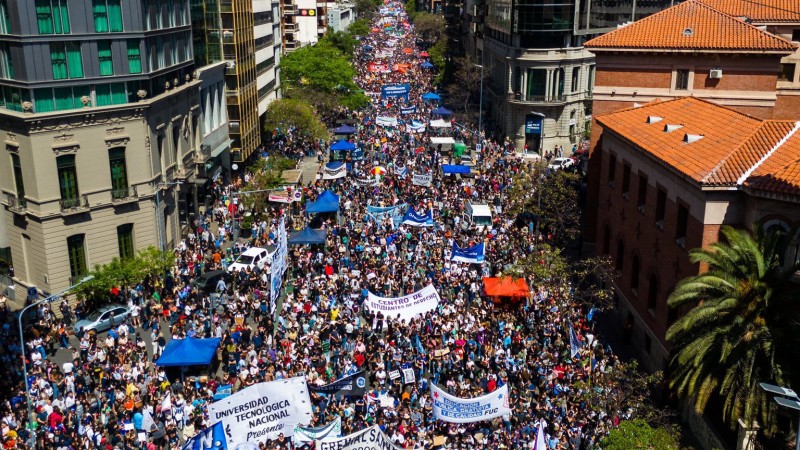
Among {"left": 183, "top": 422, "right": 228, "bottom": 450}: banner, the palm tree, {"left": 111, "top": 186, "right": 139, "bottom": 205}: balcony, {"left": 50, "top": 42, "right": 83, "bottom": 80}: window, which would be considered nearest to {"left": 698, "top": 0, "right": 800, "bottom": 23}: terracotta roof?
the palm tree

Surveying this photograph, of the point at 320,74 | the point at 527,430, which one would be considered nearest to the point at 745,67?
the point at 527,430

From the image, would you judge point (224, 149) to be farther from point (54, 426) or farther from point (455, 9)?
point (455, 9)

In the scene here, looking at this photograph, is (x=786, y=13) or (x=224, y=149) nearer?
(x=786, y=13)

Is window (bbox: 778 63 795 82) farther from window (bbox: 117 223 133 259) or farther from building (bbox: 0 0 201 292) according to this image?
window (bbox: 117 223 133 259)

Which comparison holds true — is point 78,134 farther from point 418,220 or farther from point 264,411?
point 264,411

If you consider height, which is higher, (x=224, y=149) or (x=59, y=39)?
(x=59, y=39)

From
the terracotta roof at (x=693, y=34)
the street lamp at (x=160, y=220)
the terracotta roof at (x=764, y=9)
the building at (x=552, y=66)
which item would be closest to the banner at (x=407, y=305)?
the street lamp at (x=160, y=220)

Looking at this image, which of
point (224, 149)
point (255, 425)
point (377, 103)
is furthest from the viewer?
point (377, 103)
